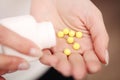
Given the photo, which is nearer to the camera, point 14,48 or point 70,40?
point 14,48

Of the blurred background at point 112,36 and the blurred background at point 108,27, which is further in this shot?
the blurred background at point 112,36

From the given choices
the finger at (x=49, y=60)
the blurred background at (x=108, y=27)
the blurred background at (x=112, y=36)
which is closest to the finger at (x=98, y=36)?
the finger at (x=49, y=60)

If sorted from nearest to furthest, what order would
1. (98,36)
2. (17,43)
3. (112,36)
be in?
(17,43), (98,36), (112,36)

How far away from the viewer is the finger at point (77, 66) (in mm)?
500

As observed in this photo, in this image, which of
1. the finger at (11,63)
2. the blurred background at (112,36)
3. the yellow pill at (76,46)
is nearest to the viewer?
the finger at (11,63)

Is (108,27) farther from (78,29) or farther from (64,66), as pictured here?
(64,66)

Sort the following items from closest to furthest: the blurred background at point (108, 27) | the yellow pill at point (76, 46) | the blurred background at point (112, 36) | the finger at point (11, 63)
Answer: the finger at point (11, 63), the yellow pill at point (76, 46), the blurred background at point (108, 27), the blurred background at point (112, 36)

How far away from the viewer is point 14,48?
0.49 metres

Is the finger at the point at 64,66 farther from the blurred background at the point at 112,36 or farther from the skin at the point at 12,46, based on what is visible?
Answer: the blurred background at the point at 112,36

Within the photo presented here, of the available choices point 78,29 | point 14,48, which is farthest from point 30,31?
point 78,29

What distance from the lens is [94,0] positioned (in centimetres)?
133

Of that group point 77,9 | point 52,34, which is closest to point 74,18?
point 77,9

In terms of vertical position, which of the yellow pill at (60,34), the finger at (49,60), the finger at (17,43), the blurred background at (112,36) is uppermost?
the finger at (17,43)

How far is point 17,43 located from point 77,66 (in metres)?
0.13
